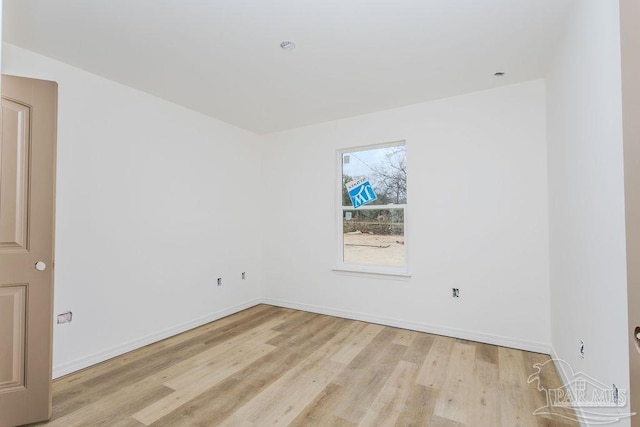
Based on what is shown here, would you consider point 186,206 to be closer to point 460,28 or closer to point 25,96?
point 25,96

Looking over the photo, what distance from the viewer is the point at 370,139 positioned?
156 inches

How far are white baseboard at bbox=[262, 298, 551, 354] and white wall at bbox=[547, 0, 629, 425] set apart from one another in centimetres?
42

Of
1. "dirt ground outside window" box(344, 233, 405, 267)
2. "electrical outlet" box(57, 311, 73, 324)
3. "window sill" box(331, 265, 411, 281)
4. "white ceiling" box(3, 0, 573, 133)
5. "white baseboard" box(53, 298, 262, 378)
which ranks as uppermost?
"white ceiling" box(3, 0, 573, 133)

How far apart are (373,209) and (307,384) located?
2276 millimetres

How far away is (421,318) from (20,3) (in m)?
4.35

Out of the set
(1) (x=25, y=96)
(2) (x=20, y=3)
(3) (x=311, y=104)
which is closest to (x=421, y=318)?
(3) (x=311, y=104)

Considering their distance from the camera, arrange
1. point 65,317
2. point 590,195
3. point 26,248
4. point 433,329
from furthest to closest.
Result: point 433,329 → point 65,317 → point 26,248 → point 590,195

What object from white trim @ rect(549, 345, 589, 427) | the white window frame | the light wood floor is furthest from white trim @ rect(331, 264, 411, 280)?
white trim @ rect(549, 345, 589, 427)

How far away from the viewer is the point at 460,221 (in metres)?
3.37

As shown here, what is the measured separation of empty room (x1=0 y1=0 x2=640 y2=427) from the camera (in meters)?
1.94

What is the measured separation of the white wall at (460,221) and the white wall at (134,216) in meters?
1.27

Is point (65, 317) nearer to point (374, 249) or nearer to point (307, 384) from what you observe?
point (307, 384)

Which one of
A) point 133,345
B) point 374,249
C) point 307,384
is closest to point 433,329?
point 374,249

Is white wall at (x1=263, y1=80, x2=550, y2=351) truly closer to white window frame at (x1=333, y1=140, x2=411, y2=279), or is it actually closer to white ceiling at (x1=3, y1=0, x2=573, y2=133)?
white window frame at (x1=333, y1=140, x2=411, y2=279)
